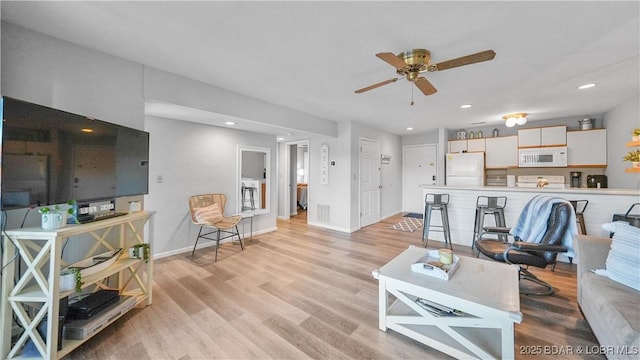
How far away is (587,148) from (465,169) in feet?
6.67

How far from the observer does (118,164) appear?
204cm

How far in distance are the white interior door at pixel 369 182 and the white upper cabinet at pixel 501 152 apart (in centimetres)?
256

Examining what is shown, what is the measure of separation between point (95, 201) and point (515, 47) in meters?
3.78

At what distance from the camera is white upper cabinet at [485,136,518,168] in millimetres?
5266

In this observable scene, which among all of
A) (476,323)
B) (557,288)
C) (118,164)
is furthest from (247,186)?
(557,288)

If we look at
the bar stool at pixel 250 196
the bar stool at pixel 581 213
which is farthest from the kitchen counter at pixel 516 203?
the bar stool at pixel 250 196

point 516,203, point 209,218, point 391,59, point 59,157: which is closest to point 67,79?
point 59,157

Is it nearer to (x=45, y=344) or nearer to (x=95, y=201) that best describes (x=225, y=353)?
(x=45, y=344)

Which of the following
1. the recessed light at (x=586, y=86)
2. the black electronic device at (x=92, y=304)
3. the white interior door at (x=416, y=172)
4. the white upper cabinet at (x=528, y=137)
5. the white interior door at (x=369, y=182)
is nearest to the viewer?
the black electronic device at (x=92, y=304)

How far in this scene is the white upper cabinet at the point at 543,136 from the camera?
475cm

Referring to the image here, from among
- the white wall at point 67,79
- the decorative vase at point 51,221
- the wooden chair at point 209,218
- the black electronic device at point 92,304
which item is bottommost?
the black electronic device at point 92,304

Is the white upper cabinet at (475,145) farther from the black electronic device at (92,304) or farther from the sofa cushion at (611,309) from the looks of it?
the black electronic device at (92,304)

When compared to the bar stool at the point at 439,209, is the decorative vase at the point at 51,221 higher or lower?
higher

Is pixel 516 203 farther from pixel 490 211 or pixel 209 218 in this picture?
pixel 209 218
